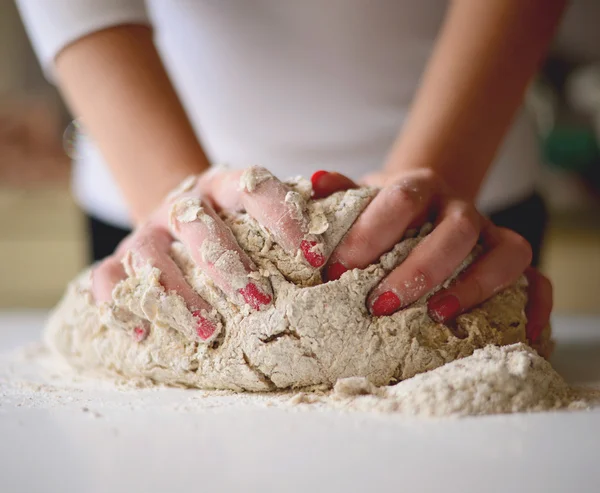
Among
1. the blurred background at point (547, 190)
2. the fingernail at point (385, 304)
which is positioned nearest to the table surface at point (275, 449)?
the fingernail at point (385, 304)

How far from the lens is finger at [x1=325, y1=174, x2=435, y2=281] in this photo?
70 cm

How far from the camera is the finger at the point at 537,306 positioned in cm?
78

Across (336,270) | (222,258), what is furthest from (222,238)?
(336,270)

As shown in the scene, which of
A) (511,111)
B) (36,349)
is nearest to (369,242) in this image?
(511,111)

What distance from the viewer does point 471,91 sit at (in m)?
0.86

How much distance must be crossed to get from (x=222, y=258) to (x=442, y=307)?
0.79 feet

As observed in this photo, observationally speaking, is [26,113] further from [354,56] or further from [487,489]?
[487,489]

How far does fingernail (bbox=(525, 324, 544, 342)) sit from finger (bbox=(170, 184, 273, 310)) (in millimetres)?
315

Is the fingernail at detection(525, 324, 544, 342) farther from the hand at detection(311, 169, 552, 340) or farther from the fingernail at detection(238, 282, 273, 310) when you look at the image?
the fingernail at detection(238, 282, 273, 310)

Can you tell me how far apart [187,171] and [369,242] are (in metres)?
0.28

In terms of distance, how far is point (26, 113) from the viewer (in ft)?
9.05

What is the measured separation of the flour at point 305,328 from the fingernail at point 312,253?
0.01m

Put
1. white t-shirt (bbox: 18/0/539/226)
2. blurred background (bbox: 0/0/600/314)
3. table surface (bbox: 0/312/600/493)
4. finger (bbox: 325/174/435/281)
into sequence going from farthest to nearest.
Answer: blurred background (bbox: 0/0/600/314) < white t-shirt (bbox: 18/0/539/226) < finger (bbox: 325/174/435/281) < table surface (bbox: 0/312/600/493)

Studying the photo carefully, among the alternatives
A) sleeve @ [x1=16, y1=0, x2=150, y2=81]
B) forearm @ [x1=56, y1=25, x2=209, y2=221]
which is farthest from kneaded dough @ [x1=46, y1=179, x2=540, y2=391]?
sleeve @ [x1=16, y1=0, x2=150, y2=81]
